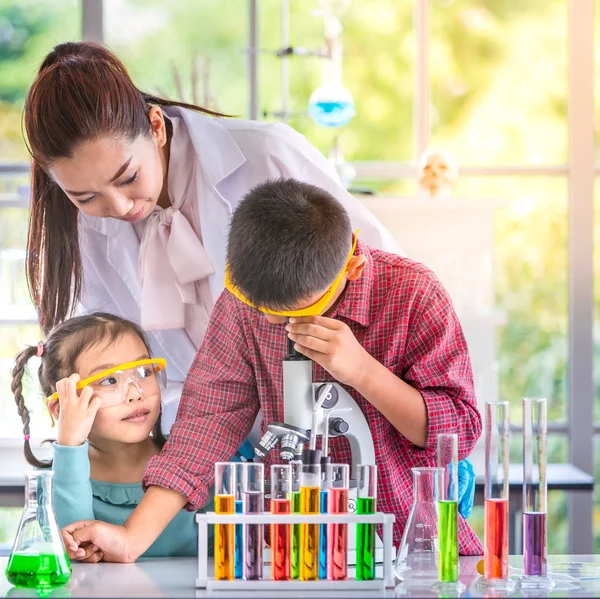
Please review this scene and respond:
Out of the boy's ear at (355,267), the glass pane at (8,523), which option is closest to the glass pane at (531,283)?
the glass pane at (8,523)

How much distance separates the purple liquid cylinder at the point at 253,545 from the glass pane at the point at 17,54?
3045 mm

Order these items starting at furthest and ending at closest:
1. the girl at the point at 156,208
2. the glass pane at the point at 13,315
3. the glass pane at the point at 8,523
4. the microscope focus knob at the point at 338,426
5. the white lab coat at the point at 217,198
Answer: the glass pane at the point at 8,523 < the glass pane at the point at 13,315 < the white lab coat at the point at 217,198 < the girl at the point at 156,208 < the microscope focus knob at the point at 338,426

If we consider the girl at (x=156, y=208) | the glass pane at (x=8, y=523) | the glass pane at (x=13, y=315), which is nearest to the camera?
the girl at (x=156, y=208)

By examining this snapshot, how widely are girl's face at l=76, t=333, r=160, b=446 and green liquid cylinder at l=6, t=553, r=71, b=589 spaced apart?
51 cm

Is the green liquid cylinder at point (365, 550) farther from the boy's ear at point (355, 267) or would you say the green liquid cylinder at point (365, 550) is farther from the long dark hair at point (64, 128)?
the long dark hair at point (64, 128)

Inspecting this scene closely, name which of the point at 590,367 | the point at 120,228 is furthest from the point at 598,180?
the point at 120,228

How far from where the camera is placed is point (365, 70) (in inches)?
155

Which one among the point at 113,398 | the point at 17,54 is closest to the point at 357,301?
the point at 113,398

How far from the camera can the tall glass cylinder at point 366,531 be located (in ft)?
3.99

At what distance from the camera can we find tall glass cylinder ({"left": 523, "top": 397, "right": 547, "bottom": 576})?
1.24 m

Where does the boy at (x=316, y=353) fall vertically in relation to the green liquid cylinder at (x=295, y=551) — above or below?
above

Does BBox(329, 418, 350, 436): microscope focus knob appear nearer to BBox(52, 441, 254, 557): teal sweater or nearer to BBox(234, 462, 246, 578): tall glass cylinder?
BBox(234, 462, 246, 578): tall glass cylinder

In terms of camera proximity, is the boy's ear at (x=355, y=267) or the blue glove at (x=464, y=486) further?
the blue glove at (x=464, y=486)

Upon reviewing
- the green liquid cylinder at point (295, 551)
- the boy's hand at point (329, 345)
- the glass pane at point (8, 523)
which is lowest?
the glass pane at point (8, 523)
